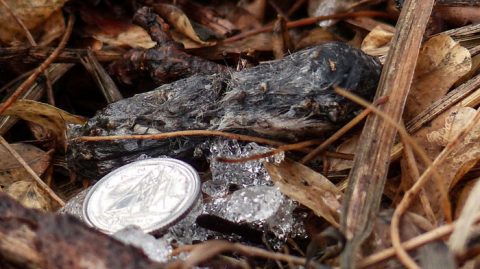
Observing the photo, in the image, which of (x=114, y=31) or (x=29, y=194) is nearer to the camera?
(x=29, y=194)

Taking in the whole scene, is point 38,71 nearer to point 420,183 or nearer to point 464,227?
point 420,183

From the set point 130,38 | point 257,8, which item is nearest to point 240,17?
point 257,8

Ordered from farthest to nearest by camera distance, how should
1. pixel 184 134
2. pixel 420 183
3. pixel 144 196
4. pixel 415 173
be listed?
pixel 184 134
pixel 144 196
pixel 415 173
pixel 420 183

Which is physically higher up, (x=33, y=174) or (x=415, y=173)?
(x=415, y=173)

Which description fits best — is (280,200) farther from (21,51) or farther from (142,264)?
(21,51)

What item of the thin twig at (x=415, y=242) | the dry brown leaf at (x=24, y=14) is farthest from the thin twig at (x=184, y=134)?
the dry brown leaf at (x=24, y=14)

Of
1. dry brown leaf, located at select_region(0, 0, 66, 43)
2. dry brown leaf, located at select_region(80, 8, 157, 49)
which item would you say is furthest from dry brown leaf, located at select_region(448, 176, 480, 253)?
dry brown leaf, located at select_region(0, 0, 66, 43)

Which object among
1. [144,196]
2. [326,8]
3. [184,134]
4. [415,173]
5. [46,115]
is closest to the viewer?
[415,173]

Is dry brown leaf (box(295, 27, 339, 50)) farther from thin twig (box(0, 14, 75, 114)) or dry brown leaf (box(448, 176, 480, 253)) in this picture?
dry brown leaf (box(448, 176, 480, 253))
